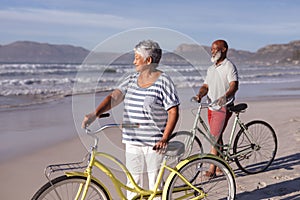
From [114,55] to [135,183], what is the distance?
3.59ft

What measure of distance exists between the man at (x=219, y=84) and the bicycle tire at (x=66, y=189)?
2.07 meters

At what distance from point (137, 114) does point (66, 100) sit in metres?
12.4

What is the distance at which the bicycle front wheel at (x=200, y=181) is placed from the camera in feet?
12.1

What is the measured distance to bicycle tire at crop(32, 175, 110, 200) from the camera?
10.6 feet

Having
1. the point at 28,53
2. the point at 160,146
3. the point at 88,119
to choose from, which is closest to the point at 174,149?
the point at 160,146

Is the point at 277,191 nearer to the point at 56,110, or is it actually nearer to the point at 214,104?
the point at 214,104

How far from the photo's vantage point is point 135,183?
3.66 meters

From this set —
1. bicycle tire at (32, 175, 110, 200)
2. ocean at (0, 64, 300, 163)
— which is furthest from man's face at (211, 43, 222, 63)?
bicycle tire at (32, 175, 110, 200)

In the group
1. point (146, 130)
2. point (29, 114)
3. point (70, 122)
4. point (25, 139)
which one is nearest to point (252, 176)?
point (146, 130)

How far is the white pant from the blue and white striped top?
0.07 metres

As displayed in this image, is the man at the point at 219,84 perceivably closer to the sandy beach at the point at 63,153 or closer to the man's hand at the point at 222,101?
the man's hand at the point at 222,101

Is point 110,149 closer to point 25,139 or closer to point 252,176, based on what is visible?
point 252,176

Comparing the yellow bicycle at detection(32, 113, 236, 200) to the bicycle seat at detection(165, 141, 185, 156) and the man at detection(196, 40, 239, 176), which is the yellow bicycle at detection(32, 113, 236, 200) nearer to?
the bicycle seat at detection(165, 141, 185, 156)

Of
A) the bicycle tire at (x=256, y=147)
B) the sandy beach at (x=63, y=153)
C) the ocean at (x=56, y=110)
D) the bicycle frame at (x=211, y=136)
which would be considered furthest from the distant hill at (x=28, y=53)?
the bicycle frame at (x=211, y=136)
